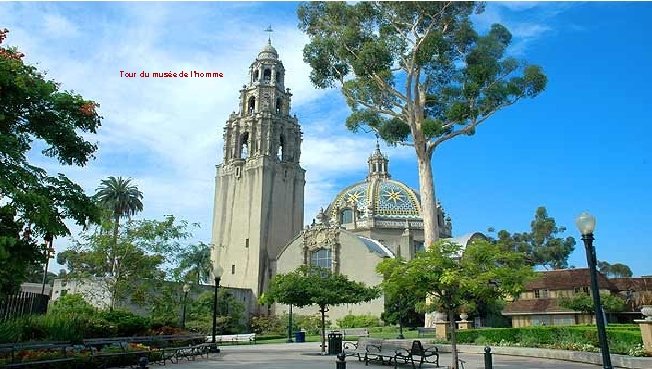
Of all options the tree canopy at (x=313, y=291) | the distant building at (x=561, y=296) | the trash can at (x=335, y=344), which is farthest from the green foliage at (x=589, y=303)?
the trash can at (x=335, y=344)

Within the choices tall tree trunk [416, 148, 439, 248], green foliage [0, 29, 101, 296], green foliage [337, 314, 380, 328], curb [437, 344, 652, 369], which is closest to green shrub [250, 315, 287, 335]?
green foliage [337, 314, 380, 328]

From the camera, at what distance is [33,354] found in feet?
43.2

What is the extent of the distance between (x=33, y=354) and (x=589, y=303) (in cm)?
3188

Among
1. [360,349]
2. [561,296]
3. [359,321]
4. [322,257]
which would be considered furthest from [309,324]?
[360,349]

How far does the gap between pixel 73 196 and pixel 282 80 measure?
61.3 meters

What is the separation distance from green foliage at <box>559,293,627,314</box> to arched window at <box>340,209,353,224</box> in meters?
37.2

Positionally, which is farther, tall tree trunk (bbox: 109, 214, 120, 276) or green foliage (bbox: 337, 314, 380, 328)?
green foliage (bbox: 337, 314, 380, 328)

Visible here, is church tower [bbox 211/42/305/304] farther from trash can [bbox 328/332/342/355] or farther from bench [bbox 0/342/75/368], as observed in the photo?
bench [bbox 0/342/75/368]

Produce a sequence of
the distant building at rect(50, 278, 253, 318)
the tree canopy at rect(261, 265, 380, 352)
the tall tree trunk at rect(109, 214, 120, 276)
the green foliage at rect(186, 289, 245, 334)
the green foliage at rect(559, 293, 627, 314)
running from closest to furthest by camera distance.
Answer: the tree canopy at rect(261, 265, 380, 352), the tall tree trunk at rect(109, 214, 120, 276), the distant building at rect(50, 278, 253, 318), the green foliage at rect(559, 293, 627, 314), the green foliage at rect(186, 289, 245, 334)

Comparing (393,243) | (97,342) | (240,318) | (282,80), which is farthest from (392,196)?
(97,342)

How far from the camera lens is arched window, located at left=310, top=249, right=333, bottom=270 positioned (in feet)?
204

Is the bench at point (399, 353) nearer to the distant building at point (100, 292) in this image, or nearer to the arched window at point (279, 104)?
the distant building at point (100, 292)

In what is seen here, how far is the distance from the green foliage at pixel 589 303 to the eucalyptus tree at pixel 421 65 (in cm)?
1409

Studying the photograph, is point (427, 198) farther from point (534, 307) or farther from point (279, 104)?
point (279, 104)
